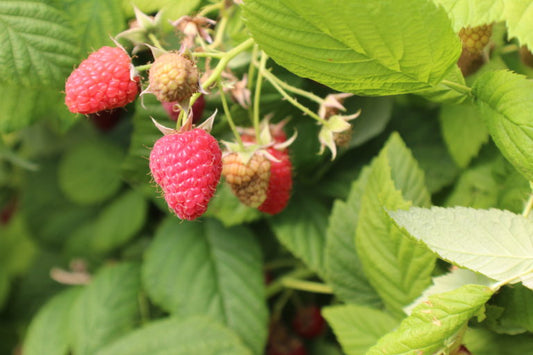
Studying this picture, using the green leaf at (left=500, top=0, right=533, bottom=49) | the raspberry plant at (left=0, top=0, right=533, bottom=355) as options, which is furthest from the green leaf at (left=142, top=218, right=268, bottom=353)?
the green leaf at (left=500, top=0, right=533, bottom=49)

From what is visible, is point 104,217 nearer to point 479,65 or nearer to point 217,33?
point 217,33

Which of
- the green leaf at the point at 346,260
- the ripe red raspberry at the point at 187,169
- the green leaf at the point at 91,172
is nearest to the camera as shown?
the ripe red raspberry at the point at 187,169

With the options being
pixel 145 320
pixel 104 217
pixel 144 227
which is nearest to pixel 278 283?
pixel 145 320

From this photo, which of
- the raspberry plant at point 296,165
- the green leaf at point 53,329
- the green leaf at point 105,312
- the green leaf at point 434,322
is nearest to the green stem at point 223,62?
the raspberry plant at point 296,165

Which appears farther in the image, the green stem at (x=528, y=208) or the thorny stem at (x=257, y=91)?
the thorny stem at (x=257, y=91)

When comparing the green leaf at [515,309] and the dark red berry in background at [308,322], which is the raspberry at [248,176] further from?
the dark red berry in background at [308,322]

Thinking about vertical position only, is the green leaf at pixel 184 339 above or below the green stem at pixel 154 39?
below

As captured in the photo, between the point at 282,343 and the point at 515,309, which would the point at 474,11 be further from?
the point at 282,343
